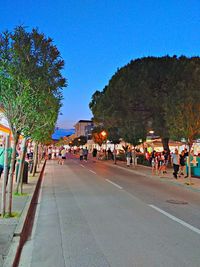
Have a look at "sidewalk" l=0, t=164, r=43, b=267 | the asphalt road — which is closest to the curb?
"sidewalk" l=0, t=164, r=43, b=267

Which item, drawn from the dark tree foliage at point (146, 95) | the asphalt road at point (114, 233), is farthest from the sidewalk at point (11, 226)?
the dark tree foliage at point (146, 95)

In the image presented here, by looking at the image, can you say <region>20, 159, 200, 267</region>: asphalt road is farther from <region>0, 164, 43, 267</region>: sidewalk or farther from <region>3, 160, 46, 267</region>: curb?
<region>0, 164, 43, 267</region>: sidewalk

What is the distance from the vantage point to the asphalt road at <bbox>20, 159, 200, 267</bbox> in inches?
191

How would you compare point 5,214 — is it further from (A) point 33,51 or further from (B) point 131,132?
(B) point 131,132

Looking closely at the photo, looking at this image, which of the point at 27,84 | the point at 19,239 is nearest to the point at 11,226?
the point at 19,239

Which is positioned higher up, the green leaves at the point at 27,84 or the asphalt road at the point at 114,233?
the green leaves at the point at 27,84

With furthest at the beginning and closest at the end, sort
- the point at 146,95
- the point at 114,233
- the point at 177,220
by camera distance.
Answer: the point at 146,95 < the point at 177,220 < the point at 114,233

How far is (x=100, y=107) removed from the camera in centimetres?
3588

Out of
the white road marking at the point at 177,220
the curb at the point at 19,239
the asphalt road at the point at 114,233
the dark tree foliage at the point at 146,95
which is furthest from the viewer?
the dark tree foliage at the point at 146,95

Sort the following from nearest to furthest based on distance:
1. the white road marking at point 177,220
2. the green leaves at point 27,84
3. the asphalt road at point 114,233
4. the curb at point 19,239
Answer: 1. the curb at point 19,239
2. the asphalt road at point 114,233
3. the white road marking at point 177,220
4. the green leaves at point 27,84

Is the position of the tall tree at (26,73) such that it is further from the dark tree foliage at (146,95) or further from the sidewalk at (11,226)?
the dark tree foliage at (146,95)

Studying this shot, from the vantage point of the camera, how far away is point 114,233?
6.39 metres

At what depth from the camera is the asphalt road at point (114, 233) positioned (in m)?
4.84

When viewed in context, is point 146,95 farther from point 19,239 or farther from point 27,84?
point 19,239
